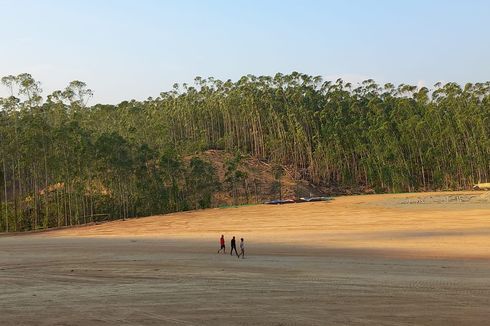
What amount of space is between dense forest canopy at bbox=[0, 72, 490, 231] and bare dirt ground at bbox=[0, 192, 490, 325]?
2816 cm

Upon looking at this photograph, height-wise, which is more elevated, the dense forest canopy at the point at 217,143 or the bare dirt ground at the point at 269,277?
the dense forest canopy at the point at 217,143

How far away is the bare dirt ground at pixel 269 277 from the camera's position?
13.9m

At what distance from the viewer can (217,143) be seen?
402ft

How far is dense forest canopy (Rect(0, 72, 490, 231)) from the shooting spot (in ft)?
240

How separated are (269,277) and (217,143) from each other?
10183 cm

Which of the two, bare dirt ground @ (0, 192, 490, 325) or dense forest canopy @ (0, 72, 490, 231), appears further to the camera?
dense forest canopy @ (0, 72, 490, 231)

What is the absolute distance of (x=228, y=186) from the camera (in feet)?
319

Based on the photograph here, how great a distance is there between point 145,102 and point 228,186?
68078 millimetres

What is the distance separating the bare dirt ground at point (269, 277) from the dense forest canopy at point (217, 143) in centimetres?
2816

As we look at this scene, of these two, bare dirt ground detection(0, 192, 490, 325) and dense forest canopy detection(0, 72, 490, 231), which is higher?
dense forest canopy detection(0, 72, 490, 231)

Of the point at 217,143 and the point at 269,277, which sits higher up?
the point at 217,143

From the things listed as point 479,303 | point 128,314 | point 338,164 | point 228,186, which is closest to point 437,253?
point 479,303

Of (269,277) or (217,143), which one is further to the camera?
(217,143)

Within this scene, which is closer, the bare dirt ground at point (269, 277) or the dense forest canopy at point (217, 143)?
the bare dirt ground at point (269, 277)
